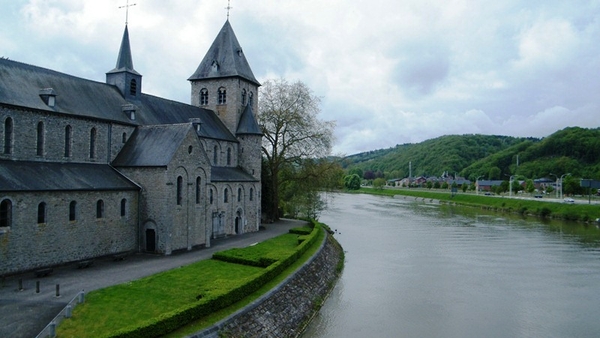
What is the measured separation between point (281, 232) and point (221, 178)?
26.9ft

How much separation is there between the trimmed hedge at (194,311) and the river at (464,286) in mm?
3567

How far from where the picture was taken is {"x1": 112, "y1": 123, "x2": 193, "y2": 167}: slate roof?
3139 centimetres

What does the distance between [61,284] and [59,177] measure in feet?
24.4

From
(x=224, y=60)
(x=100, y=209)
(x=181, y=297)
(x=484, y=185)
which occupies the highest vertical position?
(x=224, y=60)

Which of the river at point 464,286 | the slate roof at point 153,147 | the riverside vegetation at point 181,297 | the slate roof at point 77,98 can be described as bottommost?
the river at point 464,286

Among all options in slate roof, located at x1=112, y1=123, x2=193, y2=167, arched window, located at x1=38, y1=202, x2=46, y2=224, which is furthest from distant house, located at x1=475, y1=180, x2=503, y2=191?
arched window, located at x1=38, y1=202, x2=46, y2=224

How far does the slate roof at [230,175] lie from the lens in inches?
1603

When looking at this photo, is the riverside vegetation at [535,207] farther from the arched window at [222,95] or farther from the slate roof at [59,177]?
the slate roof at [59,177]

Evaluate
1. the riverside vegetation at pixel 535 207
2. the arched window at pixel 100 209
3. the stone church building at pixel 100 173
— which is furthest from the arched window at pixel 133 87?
the riverside vegetation at pixel 535 207

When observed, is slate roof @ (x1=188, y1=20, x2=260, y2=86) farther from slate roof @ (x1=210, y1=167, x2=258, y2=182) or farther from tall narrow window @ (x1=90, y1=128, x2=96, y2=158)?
tall narrow window @ (x1=90, y1=128, x2=96, y2=158)

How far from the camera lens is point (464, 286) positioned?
30234 millimetres

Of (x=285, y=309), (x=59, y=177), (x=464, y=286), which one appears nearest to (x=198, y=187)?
(x=59, y=177)

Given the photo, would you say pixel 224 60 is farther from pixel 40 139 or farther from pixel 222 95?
pixel 40 139

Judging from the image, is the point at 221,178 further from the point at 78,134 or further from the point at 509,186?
the point at 509,186
